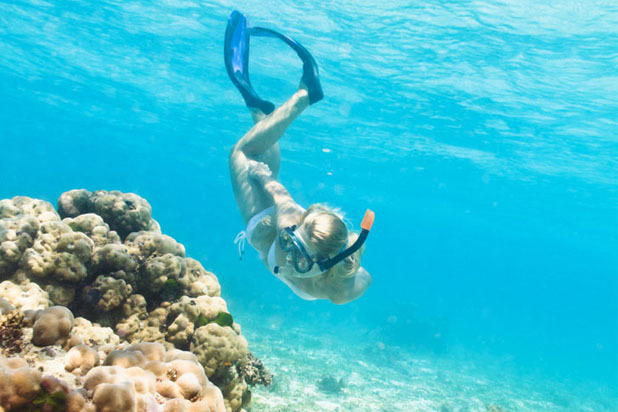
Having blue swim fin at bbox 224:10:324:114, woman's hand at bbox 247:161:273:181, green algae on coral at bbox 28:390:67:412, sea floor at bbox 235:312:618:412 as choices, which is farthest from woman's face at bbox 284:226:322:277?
sea floor at bbox 235:312:618:412

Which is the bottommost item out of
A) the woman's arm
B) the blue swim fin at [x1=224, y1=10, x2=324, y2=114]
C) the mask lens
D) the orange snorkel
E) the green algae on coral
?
the green algae on coral

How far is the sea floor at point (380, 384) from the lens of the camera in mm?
11781

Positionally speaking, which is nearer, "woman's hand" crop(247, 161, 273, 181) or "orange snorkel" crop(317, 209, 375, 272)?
"orange snorkel" crop(317, 209, 375, 272)

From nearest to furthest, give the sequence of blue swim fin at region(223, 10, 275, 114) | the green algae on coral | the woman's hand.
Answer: the green algae on coral, the woman's hand, blue swim fin at region(223, 10, 275, 114)

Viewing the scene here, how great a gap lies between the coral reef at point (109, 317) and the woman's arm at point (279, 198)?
145cm

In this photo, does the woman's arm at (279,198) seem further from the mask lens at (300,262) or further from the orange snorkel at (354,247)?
→ the orange snorkel at (354,247)

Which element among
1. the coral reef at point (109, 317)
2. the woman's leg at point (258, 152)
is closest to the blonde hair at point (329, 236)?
the coral reef at point (109, 317)

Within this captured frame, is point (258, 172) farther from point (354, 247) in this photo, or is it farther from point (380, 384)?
point (380, 384)

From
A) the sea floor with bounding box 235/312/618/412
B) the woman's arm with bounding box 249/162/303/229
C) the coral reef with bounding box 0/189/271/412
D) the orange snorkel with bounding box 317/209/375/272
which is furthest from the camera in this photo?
the sea floor with bounding box 235/312/618/412

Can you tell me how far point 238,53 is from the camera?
823 centimetres

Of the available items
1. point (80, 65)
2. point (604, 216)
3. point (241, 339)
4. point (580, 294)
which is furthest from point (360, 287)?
point (580, 294)

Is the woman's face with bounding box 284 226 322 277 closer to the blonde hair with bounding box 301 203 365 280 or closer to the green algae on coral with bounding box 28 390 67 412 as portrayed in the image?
the blonde hair with bounding box 301 203 365 280

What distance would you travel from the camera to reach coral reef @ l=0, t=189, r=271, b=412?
7.38ft

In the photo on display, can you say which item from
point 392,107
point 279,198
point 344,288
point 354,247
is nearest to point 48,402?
point 354,247
